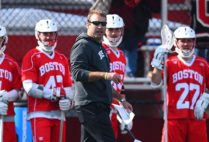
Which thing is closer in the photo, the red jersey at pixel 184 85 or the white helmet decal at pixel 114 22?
the red jersey at pixel 184 85

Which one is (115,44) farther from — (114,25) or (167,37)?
(167,37)

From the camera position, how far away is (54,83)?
1095cm

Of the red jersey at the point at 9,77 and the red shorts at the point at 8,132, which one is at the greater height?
the red jersey at the point at 9,77

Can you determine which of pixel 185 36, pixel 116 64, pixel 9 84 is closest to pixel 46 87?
pixel 9 84

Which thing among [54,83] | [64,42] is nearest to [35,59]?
[54,83]

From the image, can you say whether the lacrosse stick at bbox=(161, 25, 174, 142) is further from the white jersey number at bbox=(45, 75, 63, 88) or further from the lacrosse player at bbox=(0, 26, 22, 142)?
the lacrosse player at bbox=(0, 26, 22, 142)

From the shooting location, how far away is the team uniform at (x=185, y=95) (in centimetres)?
1102

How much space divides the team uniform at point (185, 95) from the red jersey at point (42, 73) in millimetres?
1274

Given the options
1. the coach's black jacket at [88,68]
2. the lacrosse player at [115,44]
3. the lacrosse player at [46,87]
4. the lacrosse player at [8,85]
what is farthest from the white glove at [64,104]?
the coach's black jacket at [88,68]

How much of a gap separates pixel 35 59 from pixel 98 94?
1809 mm

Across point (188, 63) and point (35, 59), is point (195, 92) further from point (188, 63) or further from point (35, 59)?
point (35, 59)

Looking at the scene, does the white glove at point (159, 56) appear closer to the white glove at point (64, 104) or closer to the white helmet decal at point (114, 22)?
the white helmet decal at point (114, 22)

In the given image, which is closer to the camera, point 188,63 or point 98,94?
point 98,94

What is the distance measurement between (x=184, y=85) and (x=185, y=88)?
37 mm
